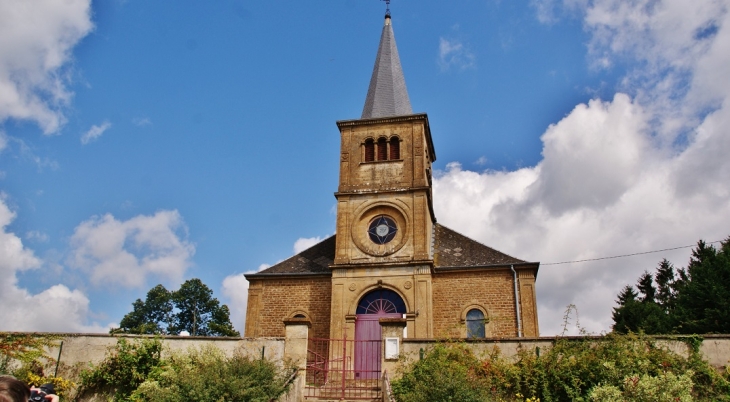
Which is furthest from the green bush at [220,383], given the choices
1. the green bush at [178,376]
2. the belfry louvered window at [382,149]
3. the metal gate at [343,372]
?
the belfry louvered window at [382,149]

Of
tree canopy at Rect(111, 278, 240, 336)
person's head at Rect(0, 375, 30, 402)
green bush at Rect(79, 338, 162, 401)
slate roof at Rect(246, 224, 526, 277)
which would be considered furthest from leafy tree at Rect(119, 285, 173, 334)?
person's head at Rect(0, 375, 30, 402)

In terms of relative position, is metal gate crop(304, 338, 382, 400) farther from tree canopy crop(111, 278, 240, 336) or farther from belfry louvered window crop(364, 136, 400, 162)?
tree canopy crop(111, 278, 240, 336)

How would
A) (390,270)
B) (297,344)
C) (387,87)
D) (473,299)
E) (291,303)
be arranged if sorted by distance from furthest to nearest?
(387,87) < (291,303) < (473,299) < (390,270) < (297,344)

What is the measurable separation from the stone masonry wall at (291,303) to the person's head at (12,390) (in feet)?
66.1

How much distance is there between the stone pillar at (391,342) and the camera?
1400 centimetres

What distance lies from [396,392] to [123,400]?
6.28 m

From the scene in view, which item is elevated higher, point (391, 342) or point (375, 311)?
point (375, 311)

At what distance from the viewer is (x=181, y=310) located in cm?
6006

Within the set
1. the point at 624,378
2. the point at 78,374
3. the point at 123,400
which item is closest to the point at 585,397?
the point at 624,378

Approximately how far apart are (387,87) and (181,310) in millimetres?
41401

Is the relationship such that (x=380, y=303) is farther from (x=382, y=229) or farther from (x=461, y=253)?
(x=461, y=253)

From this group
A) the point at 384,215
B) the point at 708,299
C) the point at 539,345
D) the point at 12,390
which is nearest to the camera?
the point at 12,390

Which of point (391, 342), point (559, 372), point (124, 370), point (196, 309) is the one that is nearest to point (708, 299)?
point (559, 372)

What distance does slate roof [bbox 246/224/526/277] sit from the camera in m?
23.5
